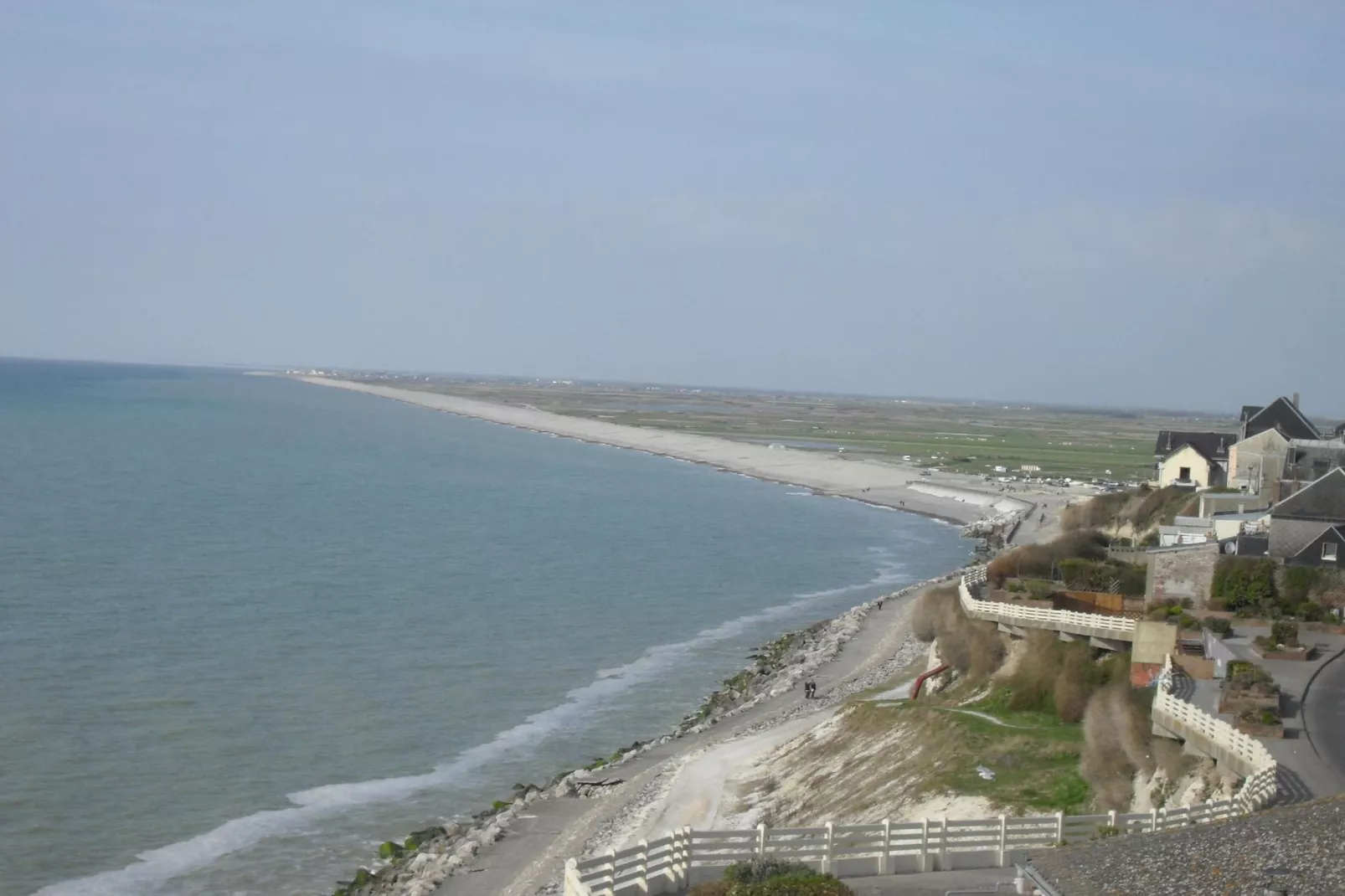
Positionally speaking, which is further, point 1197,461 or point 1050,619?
point 1197,461

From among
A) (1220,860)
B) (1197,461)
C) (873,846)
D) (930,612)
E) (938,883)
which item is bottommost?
(930,612)

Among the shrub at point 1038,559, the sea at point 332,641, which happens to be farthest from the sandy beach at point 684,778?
the shrub at point 1038,559

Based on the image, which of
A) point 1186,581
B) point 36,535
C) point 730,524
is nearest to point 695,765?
point 1186,581

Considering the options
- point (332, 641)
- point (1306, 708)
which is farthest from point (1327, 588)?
point (332, 641)

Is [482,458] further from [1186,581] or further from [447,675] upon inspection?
[1186,581]

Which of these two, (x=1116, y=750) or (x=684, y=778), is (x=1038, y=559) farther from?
(x=1116, y=750)

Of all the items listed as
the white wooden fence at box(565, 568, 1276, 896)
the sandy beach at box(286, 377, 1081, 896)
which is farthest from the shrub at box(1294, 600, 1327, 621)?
the white wooden fence at box(565, 568, 1276, 896)

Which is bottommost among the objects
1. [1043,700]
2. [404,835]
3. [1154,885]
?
[404,835]
